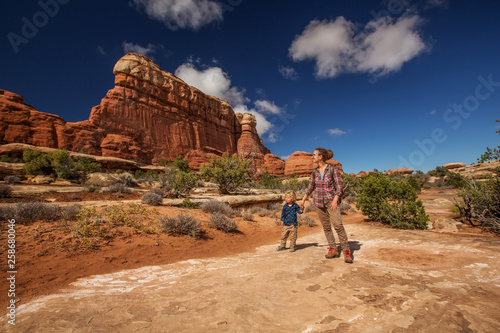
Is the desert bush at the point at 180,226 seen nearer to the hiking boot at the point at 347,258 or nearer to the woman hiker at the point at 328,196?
the woman hiker at the point at 328,196

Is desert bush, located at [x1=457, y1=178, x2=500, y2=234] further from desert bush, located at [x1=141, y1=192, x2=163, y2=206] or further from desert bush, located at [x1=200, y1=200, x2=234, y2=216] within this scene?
desert bush, located at [x1=141, y1=192, x2=163, y2=206]

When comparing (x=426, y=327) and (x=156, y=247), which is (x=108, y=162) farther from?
(x=426, y=327)

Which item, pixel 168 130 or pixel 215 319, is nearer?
pixel 215 319

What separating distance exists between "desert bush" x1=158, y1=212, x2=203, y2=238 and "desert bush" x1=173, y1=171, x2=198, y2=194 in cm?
502

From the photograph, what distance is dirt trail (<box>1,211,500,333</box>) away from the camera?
1.82m

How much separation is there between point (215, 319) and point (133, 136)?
161ft

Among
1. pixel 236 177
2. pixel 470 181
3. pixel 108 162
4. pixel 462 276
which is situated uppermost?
pixel 108 162

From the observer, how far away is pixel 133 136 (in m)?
43.8

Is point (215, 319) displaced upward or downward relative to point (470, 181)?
downward

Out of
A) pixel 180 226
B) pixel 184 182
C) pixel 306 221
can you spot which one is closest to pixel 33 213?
pixel 180 226

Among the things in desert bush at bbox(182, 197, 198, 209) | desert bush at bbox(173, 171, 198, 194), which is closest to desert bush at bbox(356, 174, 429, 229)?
desert bush at bbox(182, 197, 198, 209)

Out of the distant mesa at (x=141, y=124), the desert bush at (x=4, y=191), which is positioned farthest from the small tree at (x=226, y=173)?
the distant mesa at (x=141, y=124)

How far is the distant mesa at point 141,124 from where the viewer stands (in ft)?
116

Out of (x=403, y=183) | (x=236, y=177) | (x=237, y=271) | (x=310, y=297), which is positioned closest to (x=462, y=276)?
(x=310, y=297)
